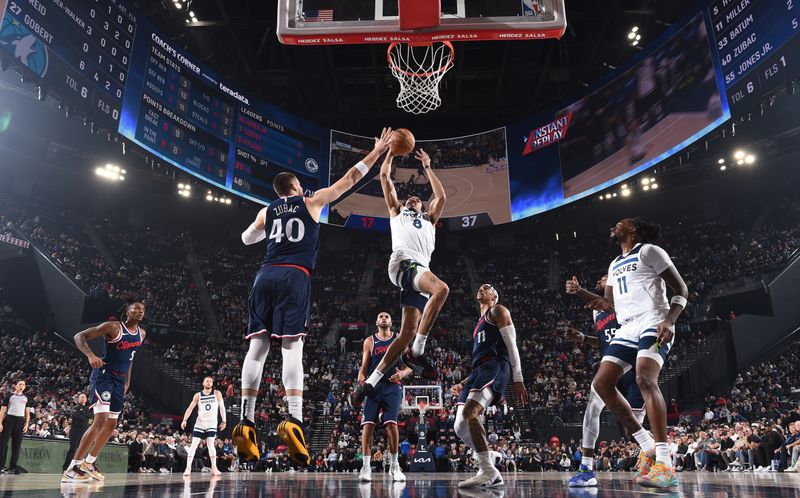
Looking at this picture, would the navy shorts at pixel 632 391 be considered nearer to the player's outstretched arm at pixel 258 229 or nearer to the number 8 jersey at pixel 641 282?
the number 8 jersey at pixel 641 282

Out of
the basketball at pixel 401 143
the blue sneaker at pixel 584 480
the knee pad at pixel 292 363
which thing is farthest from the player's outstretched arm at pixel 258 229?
the blue sneaker at pixel 584 480

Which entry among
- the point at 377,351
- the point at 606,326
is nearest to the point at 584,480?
the point at 606,326

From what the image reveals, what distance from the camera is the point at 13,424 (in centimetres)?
1062

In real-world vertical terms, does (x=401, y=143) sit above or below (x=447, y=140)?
below

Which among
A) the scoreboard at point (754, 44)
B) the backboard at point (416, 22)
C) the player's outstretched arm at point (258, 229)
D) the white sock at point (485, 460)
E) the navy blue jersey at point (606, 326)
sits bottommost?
the white sock at point (485, 460)

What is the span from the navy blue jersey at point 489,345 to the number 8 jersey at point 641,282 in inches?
50.3

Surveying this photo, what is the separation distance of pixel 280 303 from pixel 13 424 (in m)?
9.16

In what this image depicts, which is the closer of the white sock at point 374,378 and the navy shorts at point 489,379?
the white sock at point 374,378

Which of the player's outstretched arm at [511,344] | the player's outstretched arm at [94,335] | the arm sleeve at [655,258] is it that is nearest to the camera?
the arm sleeve at [655,258]

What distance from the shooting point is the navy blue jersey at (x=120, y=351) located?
7.70m

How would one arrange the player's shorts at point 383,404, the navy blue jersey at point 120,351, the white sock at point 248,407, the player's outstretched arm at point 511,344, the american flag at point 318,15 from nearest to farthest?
the white sock at point 248,407 → the player's outstretched arm at point 511,344 → the navy blue jersey at point 120,351 → the american flag at point 318,15 → the player's shorts at point 383,404

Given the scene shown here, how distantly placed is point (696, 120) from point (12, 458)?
776 inches

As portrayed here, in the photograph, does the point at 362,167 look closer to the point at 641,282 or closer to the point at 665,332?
the point at 641,282

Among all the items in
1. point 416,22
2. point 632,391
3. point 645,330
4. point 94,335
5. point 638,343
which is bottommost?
point 632,391
